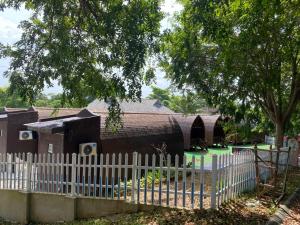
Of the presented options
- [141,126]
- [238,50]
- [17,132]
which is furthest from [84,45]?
[17,132]

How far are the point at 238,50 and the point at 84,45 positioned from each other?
4.83 meters

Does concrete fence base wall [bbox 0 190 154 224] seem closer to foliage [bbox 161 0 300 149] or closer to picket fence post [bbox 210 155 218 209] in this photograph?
picket fence post [bbox 210 155 218 209]

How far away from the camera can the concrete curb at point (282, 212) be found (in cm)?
801

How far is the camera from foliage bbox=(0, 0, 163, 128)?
905 centimetres

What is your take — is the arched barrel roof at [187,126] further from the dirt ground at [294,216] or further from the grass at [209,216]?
the grass at [209,216]

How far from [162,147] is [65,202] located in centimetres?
882

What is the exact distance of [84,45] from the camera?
31.6ft

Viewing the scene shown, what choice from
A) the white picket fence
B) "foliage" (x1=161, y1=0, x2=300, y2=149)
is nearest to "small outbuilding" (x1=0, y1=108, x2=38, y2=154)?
the white picket fence

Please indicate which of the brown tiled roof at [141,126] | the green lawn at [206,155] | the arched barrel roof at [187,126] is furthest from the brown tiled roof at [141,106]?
the brown tiled roof at [141,126]

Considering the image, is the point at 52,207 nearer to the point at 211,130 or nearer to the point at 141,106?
the point at 141,106

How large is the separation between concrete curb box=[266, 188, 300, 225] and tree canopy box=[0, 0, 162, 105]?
4235 millimetres

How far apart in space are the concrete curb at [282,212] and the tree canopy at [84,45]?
4.24 meters

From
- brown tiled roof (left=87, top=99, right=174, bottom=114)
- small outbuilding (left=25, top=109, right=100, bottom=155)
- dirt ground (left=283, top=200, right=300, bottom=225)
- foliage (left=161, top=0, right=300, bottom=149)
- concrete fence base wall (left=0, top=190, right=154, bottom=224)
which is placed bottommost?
concrete fence base wall (left=0, top=190, right=154, bottom=224)

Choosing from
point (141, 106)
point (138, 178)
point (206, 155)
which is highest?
point (141, 106)
